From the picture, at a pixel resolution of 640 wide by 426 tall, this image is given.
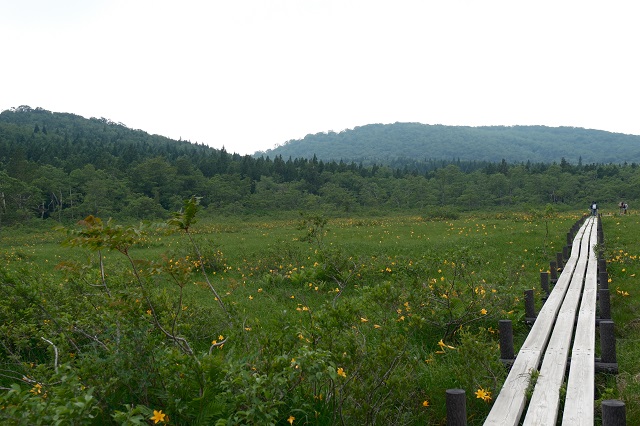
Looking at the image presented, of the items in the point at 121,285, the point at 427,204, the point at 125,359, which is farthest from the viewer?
the point at 427,204

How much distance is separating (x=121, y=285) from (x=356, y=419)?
4.31 metres

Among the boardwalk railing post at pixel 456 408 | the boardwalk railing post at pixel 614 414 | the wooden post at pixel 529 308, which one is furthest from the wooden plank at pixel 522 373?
the boardwalk railing post at pixel 614 414

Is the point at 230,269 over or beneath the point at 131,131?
beneath

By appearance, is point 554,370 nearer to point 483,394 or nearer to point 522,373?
point 522,373

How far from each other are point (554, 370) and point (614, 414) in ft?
4.89

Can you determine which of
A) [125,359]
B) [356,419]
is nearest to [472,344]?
[356,419]

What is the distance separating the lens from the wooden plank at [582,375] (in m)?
3.39

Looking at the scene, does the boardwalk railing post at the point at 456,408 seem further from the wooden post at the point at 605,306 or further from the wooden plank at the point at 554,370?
the wooden post at the point at 605,306

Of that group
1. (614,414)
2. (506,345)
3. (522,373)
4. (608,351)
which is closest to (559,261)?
(608,351)

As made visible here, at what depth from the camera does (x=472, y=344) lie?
422 centimetres

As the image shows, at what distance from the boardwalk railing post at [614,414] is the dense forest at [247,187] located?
49416 mm

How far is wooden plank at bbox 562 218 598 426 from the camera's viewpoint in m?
3.39

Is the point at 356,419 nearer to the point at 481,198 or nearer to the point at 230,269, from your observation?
the point at 230,269

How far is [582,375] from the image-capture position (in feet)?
13.4
